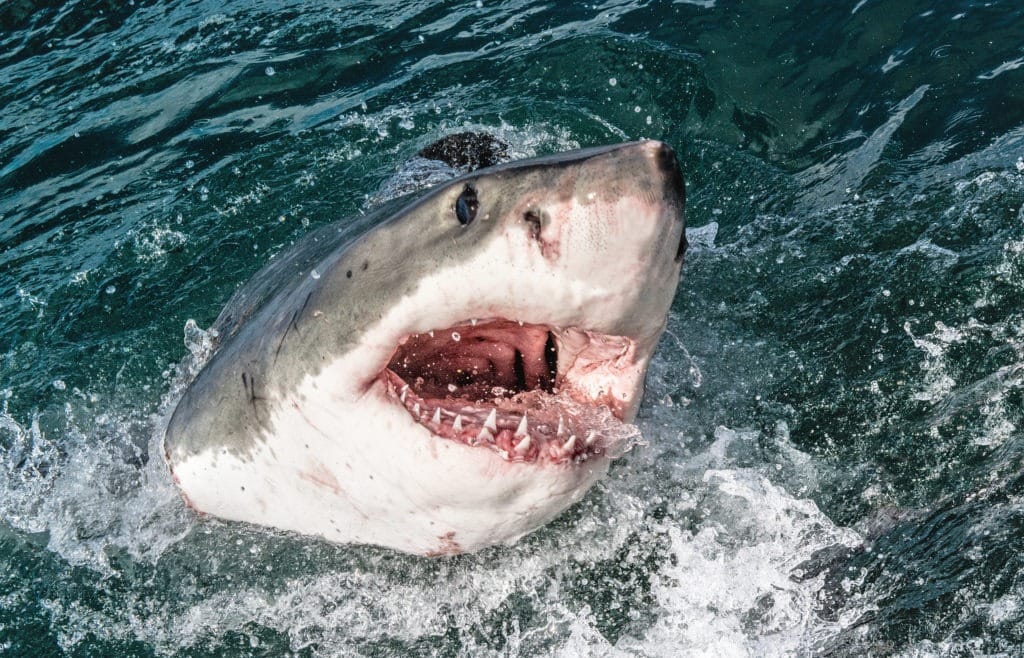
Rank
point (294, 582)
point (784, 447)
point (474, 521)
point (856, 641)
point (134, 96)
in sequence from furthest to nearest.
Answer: point (134, 96) → point (784, 447) → point (294, 582) → point (856, 641) → point (474, 521)

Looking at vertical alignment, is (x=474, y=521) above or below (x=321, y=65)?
above

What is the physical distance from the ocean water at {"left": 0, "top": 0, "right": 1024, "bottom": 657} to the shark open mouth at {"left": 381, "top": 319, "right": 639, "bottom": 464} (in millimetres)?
630

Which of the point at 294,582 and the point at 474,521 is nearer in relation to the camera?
the point at 474,521

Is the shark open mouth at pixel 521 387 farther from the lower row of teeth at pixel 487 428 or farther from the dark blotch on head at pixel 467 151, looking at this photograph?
the dark blotch on head at pixel 467 151

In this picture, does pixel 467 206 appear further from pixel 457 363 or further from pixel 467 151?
pixel 467 151

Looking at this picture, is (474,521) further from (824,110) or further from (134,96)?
(134,96)

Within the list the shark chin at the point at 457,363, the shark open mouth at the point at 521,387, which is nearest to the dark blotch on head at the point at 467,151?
the shark chin at the point at 457,363

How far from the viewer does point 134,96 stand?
608 cm

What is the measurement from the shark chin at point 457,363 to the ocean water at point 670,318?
0.38 meters

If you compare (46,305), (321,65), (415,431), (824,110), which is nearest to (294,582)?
(415,431)

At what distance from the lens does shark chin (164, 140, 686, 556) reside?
5.76 feet

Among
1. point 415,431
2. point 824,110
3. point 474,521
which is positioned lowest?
point 824,110

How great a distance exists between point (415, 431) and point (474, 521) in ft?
0.96

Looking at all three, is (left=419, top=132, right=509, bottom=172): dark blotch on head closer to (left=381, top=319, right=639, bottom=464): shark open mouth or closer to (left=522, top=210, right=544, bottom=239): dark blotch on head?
(left=381, top=319, right=639, bottom=464): shark open mouth
